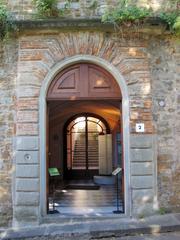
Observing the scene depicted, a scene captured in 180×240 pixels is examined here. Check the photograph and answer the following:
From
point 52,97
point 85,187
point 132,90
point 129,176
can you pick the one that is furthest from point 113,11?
point 85,187

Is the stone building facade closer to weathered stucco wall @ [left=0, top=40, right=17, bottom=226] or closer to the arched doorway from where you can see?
weathered stucco wall @ [left=0, top=40, right=17, bottom=226]

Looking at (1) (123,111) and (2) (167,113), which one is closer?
(1) (123,111)

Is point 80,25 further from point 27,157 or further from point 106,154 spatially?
point 106,154

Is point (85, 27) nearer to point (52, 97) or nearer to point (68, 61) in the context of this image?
point (68, 61)

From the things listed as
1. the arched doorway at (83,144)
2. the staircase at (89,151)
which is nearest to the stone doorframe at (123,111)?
the arched doorway at (83,144)

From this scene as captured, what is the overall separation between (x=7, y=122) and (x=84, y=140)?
844cm

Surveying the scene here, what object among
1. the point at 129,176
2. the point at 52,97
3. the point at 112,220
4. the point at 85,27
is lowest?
the point at 112,220

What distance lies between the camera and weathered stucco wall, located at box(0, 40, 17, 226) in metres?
6.35

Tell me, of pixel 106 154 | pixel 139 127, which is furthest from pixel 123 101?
pixel 106 154

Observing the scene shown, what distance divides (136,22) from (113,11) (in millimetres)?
488

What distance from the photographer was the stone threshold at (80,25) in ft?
20.8

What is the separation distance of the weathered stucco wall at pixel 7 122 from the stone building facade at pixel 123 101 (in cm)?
2

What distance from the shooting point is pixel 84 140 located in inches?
583

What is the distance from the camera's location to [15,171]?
20.8ft
